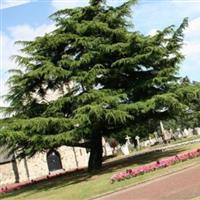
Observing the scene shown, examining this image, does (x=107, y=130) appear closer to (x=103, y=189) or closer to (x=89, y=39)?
(x=89, y=39)

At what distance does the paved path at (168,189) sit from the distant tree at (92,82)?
7282mm

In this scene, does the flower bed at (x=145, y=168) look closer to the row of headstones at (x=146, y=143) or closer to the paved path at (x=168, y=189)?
the paved path at (x=168, y=189)

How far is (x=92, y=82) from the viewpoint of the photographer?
93.2 feet

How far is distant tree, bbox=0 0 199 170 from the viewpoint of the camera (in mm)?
26734

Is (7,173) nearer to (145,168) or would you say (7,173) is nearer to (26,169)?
(26,169)

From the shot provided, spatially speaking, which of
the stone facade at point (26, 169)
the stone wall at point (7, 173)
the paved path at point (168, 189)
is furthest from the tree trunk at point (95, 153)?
the stone wall at point (7, 173)

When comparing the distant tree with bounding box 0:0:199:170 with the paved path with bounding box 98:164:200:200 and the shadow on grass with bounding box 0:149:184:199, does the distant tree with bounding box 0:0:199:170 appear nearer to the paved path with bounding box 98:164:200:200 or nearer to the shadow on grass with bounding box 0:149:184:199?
the shadow on grass with bounding box 0:149:184:199

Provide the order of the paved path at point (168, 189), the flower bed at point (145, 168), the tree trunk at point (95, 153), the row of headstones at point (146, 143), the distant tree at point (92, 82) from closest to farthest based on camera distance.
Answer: the paved path at point (168, 189) → the flower bed at point (145, 168) → the distant tree at point (92, 82) → the tree trunk at point (95, 153) → the row of headstones at point (146, 143)

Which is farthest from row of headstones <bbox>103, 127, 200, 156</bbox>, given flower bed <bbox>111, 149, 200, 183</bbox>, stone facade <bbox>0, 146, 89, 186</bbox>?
flower bed <bbox>111, 149, 200, 183</bbox>

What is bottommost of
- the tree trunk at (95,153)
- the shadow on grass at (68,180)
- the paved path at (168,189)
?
the paved path at (168,189)

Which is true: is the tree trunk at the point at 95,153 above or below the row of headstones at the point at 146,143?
below

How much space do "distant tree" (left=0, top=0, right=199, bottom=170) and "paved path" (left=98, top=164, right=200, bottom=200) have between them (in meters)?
7.28

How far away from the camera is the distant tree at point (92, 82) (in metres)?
26.7

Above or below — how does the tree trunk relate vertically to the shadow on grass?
above
